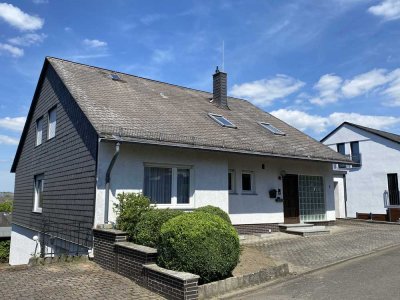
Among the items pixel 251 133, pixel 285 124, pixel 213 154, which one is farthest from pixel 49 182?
pixel 285 124

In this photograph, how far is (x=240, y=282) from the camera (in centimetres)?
757

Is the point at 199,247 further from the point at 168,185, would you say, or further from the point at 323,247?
the point at 323,247

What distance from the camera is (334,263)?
32.1 ft

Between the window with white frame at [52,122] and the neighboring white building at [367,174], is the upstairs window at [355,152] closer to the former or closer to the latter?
the neighboring white building at [367,174]

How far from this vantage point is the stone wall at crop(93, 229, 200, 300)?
6.64 meters

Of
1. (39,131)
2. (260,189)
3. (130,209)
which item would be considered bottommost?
(130,209)

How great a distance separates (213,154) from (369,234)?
7.57 m

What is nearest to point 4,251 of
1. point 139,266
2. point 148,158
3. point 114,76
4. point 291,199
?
point 114,76

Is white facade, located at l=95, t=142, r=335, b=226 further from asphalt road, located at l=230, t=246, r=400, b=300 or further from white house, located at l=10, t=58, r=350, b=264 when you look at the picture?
asphalt road, located at l=230, t=246, r=400, b=300

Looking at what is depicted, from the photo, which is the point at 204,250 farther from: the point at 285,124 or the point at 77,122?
the point at 285,124

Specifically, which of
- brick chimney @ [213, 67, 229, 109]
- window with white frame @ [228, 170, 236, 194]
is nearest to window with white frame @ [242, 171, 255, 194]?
window with white frame @ [228, 170, 236, 194]

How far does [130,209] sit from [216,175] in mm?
3975

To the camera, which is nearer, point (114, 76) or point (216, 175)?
point (216, 175)

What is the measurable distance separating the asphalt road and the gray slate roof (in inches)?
204
